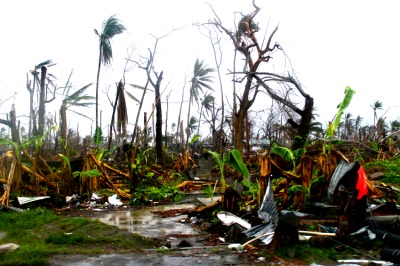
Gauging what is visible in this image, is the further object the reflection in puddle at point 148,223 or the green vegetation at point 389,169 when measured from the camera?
the green vegetation at point 389,169

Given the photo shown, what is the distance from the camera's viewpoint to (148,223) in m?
7.77

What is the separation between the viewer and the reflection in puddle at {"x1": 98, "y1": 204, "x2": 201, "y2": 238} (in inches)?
271

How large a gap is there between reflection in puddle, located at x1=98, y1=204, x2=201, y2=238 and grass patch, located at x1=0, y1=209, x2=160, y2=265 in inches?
26.1

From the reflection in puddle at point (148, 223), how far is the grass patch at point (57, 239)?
66 cm

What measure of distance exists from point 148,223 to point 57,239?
2.31 meters

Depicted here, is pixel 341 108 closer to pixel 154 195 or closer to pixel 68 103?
pixel 154 195

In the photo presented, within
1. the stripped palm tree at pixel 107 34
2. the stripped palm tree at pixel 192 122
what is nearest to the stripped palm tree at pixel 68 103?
the stripped palm tree at pixel 107 34

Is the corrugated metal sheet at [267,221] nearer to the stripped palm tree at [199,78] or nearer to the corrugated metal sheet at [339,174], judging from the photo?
the corrugated metal sheet at [339,174]

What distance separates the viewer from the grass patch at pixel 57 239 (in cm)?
465

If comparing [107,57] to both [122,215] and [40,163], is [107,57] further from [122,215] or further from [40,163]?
[122,215]

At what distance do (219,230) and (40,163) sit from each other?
689cm

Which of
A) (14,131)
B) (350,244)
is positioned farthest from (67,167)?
(350,244)

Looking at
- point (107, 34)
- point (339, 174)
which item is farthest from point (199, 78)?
point (339, 174)

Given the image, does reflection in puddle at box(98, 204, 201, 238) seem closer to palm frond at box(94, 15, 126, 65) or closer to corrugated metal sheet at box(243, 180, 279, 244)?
corrugated metal sheet at box(243, 180, 279, 244)
